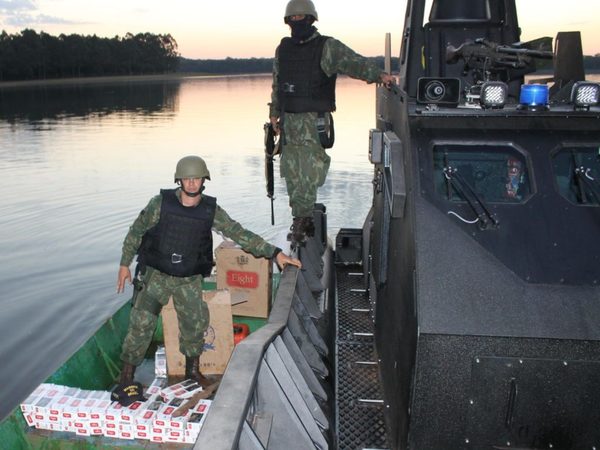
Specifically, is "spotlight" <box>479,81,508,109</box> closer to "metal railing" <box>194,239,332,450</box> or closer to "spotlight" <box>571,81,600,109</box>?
"spotlight" <box>571,81,600,109</box>

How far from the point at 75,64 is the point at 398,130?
114 meters

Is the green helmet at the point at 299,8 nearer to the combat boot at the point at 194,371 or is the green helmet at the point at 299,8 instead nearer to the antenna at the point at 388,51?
the antenna at the point at 388,51

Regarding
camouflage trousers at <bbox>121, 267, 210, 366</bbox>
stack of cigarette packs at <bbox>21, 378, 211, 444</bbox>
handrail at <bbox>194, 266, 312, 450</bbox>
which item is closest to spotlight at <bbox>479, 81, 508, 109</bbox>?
handrail at <bbox>194, 266, 312, 450</bbox>

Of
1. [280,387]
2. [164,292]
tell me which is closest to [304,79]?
[164,292]

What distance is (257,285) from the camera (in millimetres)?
6082

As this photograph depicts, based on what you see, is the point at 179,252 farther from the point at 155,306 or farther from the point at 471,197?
the point at 471,197

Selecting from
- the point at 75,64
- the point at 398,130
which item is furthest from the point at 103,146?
the point at 75,64

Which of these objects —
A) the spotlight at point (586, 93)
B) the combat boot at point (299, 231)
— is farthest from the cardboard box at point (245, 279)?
the spotlight at point (586, 93)

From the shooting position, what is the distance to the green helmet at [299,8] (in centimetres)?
527

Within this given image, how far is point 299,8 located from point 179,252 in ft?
8.02

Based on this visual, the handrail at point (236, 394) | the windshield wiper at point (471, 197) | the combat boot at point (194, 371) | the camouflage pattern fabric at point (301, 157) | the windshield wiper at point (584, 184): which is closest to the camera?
the handrail at point (236, 394)

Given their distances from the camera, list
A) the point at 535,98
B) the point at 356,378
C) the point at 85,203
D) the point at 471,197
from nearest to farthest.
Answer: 1. the point at 471,197
2. the point at 535,98
3. the point at 356,378
4. the point at 85,203

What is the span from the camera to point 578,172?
3434mm

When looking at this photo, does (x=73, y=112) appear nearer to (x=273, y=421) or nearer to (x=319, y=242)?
(x=319, y=242)
